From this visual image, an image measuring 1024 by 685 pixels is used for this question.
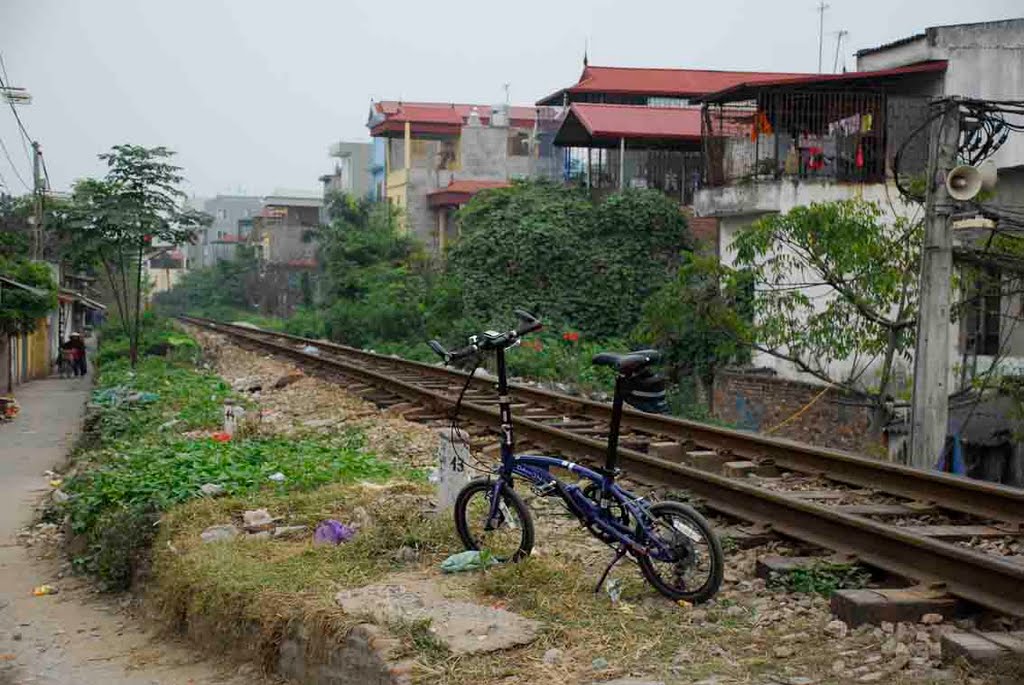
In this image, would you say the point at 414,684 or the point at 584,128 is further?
the point at 584,128

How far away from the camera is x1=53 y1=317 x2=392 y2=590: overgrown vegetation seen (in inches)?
305

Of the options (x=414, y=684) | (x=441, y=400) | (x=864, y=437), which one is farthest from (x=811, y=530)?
(x=864, y=437)

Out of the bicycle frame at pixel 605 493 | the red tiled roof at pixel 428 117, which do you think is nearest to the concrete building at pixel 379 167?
the red tiled roof at pixel 428 117

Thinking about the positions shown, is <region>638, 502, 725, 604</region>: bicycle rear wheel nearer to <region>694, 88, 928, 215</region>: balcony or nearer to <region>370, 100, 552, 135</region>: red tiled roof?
<region>694, 88, 928, 215</region>: balcony

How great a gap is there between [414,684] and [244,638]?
1.70 meters

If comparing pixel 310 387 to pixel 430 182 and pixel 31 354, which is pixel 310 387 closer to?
pixel 31 354

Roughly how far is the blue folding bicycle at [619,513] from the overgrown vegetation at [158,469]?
2868 millimetres

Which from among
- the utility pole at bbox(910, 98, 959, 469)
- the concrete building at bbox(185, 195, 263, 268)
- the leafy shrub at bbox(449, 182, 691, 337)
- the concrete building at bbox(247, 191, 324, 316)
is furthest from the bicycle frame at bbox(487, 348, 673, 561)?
the concrete building at bbox(185, 195, 263, 268)

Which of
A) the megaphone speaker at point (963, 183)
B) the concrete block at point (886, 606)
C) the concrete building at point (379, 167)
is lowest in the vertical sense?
the concrete block at point (886, 606)

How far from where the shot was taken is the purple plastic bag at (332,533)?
667cm

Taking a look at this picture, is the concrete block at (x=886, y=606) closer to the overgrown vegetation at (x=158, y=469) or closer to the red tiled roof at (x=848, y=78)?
the overgrown vegetation at (x=158, y=469)

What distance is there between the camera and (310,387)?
18.1 metres

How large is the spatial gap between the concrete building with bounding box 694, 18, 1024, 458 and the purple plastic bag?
1226 centimetres

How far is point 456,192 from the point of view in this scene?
44.4m
